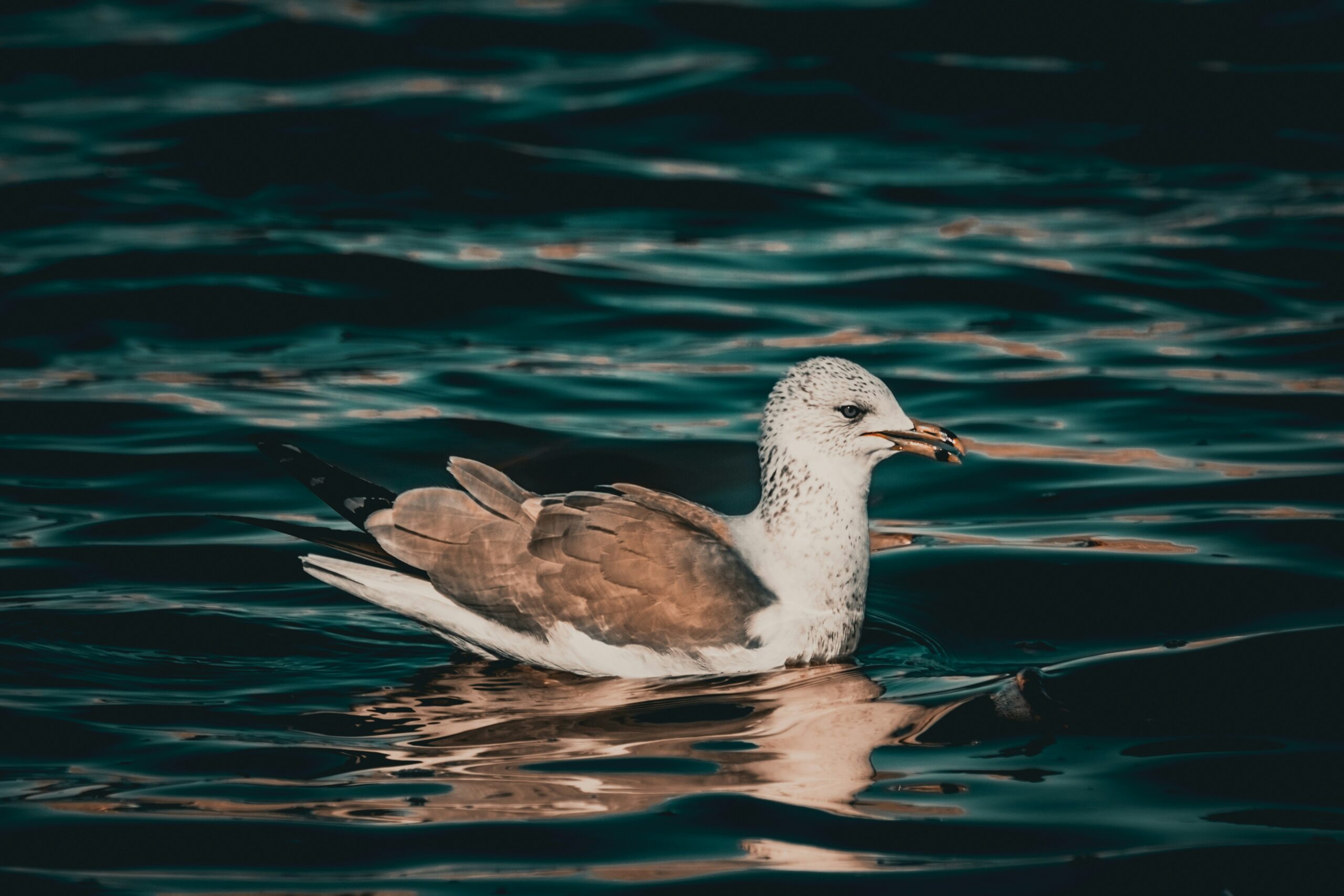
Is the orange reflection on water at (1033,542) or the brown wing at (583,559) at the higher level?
the brown wing at (583,559)

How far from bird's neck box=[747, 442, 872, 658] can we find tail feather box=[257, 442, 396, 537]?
1.60 metres

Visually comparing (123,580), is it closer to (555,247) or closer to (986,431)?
(986,431)

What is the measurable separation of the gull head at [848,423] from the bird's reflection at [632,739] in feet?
2.95

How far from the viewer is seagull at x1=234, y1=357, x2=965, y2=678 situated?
6496mm

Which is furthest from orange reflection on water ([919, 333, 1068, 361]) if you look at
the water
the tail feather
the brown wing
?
the tail feather

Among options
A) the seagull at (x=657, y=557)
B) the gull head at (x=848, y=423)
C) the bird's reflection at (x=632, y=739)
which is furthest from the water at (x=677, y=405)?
the gull head at (x=848, y=423)

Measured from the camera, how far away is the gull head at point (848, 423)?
6.79 metres

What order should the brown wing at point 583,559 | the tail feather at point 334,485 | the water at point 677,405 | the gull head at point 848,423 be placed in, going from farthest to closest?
1. the tail feather at point 334,485
2. the gull head at point 848,423
3. the brown wing at point 583,559
4. the water at point 677,405

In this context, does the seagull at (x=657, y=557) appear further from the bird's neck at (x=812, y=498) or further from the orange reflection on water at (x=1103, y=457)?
the orange reflection on water at (x=1103, y=457)

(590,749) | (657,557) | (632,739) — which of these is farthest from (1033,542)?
(590,749)

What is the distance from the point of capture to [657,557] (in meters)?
6.52

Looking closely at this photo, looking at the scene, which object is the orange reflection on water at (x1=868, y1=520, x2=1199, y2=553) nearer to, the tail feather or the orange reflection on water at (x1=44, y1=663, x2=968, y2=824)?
the orange reflection on water at (x1=44, y1=663, x2=968, y2=824)

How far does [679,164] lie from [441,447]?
6.91 m

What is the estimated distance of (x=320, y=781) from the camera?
5.36 meters
